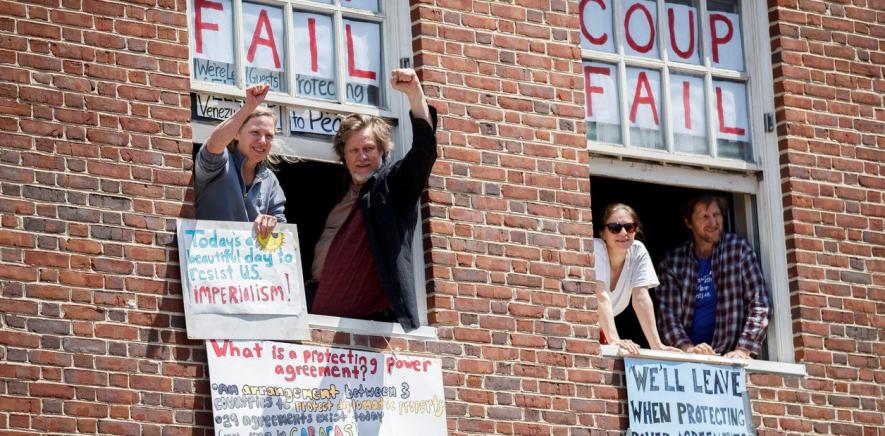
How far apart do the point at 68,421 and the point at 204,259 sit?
122 cm

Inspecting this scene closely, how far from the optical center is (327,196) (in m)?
14.7

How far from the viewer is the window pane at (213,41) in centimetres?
1242

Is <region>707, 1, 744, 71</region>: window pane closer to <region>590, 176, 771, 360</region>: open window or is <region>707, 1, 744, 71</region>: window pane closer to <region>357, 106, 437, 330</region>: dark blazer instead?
<region>590, 176, 771, 360</region>: open window

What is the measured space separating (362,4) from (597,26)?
1.76m

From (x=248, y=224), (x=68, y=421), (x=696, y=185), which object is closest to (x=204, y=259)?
(x=248, y=224)

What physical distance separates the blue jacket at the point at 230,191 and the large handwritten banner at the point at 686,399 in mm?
2550

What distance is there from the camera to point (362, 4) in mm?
13109

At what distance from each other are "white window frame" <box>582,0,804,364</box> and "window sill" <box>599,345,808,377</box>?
2 centimetres

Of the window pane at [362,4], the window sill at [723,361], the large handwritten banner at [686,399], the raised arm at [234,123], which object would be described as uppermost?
the window pane at [362,4]

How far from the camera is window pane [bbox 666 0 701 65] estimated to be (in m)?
14.3

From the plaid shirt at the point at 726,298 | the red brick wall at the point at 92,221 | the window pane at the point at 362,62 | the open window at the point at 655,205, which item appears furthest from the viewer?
the open window at the point at 655,205

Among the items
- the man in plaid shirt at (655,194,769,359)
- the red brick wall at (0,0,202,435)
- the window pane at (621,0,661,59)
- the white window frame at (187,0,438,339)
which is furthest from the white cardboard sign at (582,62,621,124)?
the red brick wall at (0,0,202,435)

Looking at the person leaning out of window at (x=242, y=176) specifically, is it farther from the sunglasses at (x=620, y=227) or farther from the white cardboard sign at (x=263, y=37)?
the sunglasses at (x=620, y=227)

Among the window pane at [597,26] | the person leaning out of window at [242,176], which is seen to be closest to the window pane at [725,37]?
the window pane at [597,26]
